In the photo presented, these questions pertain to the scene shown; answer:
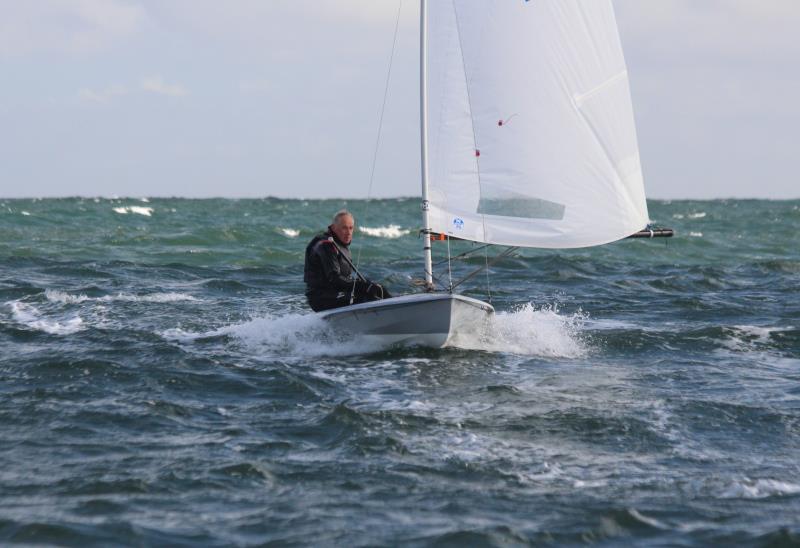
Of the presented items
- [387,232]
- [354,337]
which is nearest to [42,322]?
[354,337]

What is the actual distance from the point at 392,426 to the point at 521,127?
14.6 feet

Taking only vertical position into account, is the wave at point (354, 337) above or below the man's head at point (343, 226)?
below

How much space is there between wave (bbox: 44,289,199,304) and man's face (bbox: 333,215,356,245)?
5928 millimetres

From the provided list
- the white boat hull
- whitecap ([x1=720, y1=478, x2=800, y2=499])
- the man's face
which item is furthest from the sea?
the man's face

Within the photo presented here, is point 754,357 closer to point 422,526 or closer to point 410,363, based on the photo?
point 410,363

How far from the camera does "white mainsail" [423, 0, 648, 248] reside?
11.4 m

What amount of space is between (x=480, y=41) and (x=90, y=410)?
585cm

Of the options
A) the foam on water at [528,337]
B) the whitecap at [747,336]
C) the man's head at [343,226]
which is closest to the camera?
the man's head at [343,226]

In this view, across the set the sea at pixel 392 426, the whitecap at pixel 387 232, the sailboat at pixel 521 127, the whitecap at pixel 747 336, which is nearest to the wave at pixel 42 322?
the sea at pixel 392 426

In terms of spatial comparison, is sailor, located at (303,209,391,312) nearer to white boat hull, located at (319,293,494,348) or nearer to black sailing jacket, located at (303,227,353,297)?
black sailing jacket, located at (303,227,353,297)

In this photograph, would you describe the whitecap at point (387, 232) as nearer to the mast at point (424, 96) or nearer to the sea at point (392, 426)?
the sea at point (392, 426)

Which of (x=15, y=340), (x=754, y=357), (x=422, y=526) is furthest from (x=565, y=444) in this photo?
(x=15, y=340)

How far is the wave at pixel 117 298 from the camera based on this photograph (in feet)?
53.9

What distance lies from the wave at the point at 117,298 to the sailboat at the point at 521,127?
6.32 m
